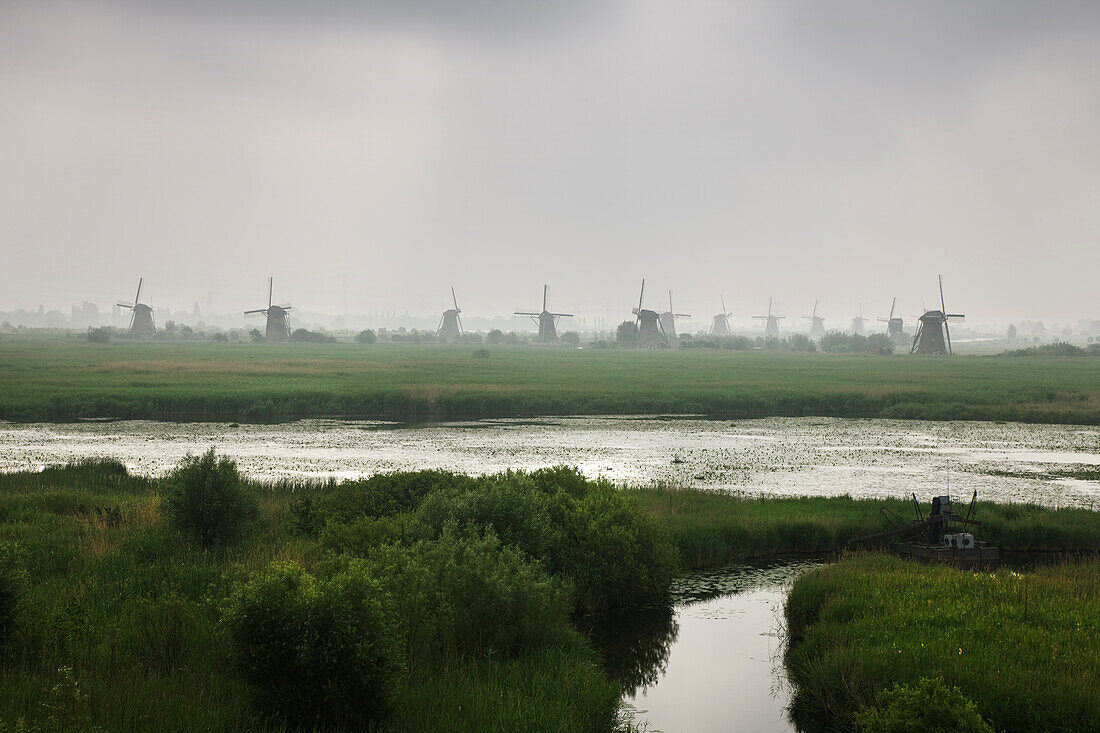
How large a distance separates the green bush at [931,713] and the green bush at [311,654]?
578 cm

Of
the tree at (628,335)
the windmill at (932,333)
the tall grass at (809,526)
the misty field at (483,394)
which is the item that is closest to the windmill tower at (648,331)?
the tree at (628,335)

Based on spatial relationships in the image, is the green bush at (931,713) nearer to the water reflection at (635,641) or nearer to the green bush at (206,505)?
the water reflection at (635,641)

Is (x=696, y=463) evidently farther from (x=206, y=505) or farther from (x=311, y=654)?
(x=311, y=654)

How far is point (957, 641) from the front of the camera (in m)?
12.8

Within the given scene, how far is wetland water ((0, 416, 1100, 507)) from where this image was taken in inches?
1234

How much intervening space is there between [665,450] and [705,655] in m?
25.0

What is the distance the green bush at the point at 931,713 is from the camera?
952cm

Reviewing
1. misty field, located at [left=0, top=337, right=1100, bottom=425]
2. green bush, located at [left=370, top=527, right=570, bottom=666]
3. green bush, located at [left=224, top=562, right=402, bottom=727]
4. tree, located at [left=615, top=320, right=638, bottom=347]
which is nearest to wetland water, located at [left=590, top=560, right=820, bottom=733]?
green bush, located at [left=370, top=527, right=570, bottom=666]

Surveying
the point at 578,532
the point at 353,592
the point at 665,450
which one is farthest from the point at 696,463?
the point at 353,592

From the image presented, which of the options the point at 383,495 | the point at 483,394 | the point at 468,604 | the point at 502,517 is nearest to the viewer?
the point at 468,604

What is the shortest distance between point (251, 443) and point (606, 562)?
91.3 feet

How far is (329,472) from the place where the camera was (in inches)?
1265

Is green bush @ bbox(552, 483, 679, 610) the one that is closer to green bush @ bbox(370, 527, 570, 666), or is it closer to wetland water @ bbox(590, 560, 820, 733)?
wetland water @ bbox(590, 560, 820, 733)

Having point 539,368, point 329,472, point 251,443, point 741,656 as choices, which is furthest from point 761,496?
point 539,368
